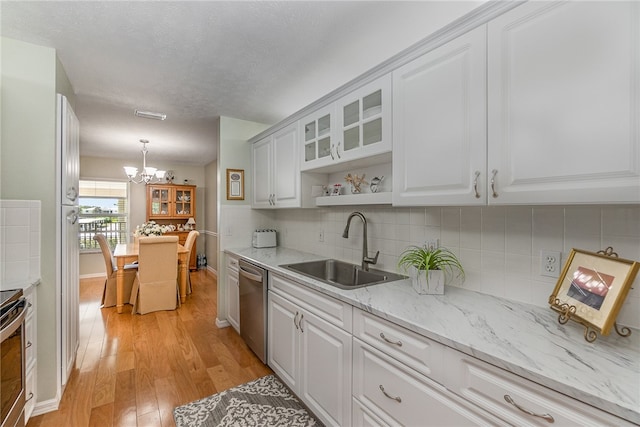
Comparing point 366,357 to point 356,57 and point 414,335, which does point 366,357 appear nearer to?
point 414,335

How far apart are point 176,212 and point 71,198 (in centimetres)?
435

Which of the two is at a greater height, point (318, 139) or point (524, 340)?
point (318, 139)

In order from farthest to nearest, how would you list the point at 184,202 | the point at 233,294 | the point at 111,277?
the point at 184,202 < the point at 111,277 < the point at 233,294

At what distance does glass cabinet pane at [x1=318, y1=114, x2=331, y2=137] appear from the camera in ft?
7.41

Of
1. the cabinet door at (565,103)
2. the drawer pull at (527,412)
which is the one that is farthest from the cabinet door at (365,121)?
the drawer pull at (527,412)

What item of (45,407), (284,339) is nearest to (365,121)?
(284,339)

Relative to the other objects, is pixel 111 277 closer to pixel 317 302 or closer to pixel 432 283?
pixel 317 302

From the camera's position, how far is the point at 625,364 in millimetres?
849

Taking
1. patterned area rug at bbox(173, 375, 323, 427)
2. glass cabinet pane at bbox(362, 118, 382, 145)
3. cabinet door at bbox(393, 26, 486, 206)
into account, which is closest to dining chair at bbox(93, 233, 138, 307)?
patterned area rug at bbox(173, 375, 323, 427)

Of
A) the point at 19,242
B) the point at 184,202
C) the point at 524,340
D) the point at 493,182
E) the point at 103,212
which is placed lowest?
the point at 524,340

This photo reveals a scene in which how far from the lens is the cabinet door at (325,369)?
1.54m

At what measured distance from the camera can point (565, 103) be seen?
1.01 meters

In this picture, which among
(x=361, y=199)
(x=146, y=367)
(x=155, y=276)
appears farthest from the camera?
(x=155, y=276)

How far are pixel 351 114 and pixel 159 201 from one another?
18.0 ft
